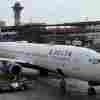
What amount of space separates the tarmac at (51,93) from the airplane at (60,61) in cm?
49

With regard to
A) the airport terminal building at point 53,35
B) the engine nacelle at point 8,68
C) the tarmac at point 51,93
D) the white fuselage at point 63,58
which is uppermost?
the airport terminal building at point 53,35

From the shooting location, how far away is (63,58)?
1302 cm

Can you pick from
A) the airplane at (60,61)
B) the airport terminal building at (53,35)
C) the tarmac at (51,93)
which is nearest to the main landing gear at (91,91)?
the airplane at (60,61)

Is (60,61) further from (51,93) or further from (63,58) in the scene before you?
(51,93)

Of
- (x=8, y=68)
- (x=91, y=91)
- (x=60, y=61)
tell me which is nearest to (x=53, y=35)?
(x=60, y=61)

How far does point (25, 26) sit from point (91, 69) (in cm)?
1916

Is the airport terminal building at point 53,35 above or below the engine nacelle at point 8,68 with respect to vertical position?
above

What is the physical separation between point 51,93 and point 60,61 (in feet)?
7.71

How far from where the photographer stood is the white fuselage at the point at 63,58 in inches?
446

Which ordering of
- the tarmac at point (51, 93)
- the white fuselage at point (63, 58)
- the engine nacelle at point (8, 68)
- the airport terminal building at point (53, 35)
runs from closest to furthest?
the tarmac at point (51, 93), the white fuselage at point (63, 58), the engine nacelle at point (8, 68), the airport terminal building at point (53, 35)

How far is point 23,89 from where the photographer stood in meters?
12.2

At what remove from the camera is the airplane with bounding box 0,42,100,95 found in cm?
1134

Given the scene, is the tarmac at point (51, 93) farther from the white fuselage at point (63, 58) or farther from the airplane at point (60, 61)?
the white fuselage at point (63, 58)

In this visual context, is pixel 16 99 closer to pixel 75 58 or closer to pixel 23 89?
pixel 23 89
